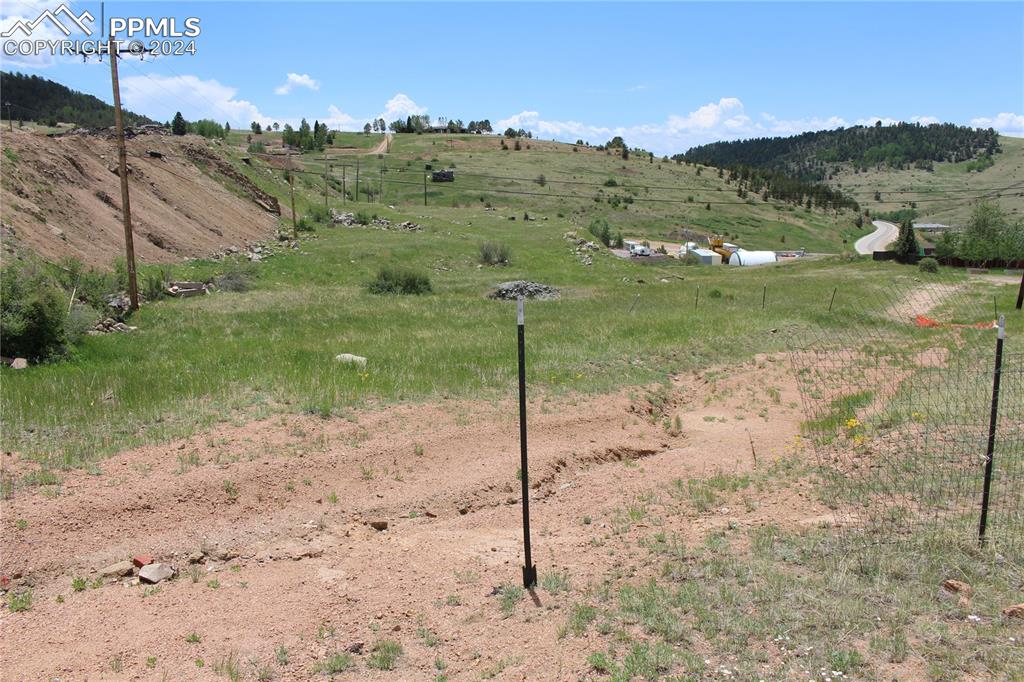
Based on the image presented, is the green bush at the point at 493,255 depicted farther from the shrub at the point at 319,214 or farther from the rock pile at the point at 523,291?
the shrub at the point at 319,214

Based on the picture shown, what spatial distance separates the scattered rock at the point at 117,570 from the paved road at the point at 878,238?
9274 centimetres

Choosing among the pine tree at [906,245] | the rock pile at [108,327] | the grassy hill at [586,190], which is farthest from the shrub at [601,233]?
the rock pile at [108,327]

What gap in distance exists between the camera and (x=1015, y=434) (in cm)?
1069

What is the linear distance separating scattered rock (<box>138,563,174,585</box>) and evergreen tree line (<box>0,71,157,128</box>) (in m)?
91.9

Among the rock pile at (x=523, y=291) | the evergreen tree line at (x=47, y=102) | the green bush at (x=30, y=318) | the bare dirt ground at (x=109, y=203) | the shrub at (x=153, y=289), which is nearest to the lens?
the green bush at (x=30, y=318)

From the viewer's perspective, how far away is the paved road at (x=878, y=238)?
93338mm

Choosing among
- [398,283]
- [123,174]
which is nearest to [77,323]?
[123,174]

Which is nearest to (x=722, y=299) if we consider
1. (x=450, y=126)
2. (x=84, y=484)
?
(x=84, y=484)

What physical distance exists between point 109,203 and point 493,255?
19.8 metres

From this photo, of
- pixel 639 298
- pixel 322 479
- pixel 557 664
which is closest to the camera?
pixel 557 664

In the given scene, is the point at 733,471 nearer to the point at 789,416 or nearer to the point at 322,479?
the point at 789,416

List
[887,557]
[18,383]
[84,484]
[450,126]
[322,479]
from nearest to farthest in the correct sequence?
[887,557] < [84,484] < [322,479] < [18,383] < [450,126]

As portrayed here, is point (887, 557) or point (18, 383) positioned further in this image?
point (18, 383)

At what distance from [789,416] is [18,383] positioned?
14946 millimetres
